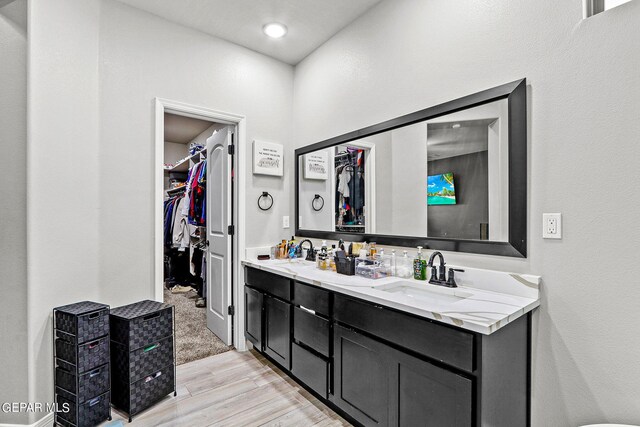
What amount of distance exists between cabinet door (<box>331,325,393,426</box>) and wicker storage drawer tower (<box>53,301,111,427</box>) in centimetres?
142

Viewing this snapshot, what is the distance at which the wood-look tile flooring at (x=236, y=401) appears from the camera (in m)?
1.95

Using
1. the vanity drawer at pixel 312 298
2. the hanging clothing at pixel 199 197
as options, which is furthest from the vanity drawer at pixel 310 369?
the hanging clothing at pixel 199 197

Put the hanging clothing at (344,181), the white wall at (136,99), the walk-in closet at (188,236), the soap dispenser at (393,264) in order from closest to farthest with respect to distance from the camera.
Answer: the soap dispenser at (393,264) < the white wall at (136,99) < the hanging clothing at (344,181) < the walk-in closet at (188,236)

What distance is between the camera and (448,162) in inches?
76.1

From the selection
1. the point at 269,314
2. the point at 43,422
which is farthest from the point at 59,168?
the point at 269,314

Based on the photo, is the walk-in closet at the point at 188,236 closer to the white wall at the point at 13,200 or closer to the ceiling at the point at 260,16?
the ceiling at the point at 260,16

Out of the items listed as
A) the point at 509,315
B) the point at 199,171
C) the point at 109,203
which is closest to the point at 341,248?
the point at 509,315

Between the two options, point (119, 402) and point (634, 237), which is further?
point (119, 402)

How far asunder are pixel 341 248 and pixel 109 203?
175 cm

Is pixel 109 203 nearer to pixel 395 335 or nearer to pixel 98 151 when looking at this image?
pixel 98 151

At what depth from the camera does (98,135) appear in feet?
7.41

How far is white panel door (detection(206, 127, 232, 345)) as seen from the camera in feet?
9.89

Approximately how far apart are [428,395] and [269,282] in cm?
147

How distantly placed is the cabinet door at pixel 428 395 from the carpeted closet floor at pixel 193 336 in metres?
1.98
